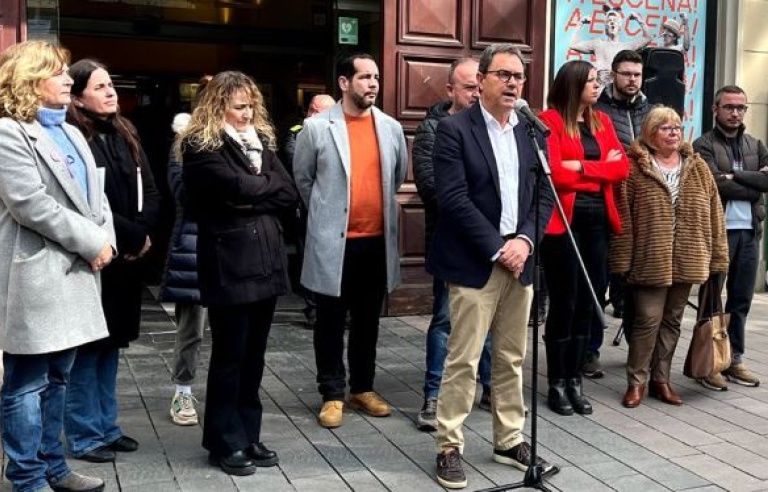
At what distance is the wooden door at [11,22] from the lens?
22.4 feet

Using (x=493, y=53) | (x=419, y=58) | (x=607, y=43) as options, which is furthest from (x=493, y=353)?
(x=607, y=43)

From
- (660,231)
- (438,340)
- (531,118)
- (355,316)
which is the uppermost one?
(531,118)

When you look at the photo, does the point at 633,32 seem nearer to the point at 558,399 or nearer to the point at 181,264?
the point at 558,399

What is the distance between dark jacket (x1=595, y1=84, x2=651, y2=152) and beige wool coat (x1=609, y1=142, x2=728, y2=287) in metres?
0.45

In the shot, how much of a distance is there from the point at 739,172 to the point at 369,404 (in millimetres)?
2897

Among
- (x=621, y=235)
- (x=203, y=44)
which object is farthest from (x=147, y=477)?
(x=203, y=44)

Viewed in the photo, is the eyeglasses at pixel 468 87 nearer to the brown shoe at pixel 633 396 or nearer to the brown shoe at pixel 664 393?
the brown shoe at pixel 633 396

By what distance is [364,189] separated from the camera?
517cm

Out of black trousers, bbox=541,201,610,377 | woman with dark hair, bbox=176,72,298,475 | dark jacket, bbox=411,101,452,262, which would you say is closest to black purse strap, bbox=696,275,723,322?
black trousers, bbox=541,201,610,377

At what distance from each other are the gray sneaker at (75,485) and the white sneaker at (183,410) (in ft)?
3.33

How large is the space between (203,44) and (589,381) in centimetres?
831

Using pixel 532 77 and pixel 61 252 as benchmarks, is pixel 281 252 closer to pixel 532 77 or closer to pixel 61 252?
pixel 61 252

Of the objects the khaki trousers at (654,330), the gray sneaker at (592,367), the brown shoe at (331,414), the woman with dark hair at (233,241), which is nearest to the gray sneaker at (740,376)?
the khaki trousers at (654,330)

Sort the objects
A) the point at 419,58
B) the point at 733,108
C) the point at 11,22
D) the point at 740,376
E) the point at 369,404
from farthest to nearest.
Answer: the point at 419,58 < the point at 11,22 < the point at 740,376 < the point at 733,108 < the point at 369,404
